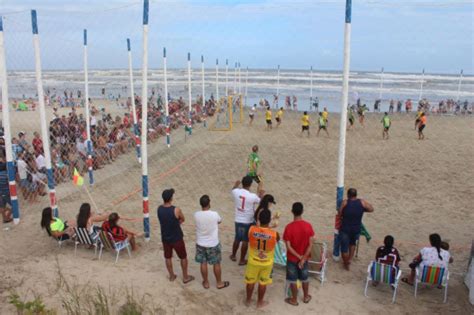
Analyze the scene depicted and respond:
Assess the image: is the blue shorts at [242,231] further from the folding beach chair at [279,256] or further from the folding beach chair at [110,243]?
the folding beach chair at [110,243]

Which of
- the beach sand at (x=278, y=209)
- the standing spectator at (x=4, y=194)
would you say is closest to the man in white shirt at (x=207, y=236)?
the beach sand at (x=278, y=209)

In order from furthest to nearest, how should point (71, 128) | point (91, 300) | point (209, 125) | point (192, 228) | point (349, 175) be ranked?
point (209, 125) → point (71, 128) → point (349, 175) → point (192, 228) → point (91, 300)

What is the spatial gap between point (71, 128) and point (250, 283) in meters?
10.2

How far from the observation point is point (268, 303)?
A: 5328 mm

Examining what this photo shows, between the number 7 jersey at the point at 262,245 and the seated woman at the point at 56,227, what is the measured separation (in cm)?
342

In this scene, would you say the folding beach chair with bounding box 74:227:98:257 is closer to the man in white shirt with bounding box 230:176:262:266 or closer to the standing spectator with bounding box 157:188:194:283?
the standing spectator with bounding box 157:188:194:283

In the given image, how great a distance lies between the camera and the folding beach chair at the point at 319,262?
5.88 metres

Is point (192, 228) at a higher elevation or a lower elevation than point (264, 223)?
lower

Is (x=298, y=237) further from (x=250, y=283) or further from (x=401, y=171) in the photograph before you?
(x=401, y=171)

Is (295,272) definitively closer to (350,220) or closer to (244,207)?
(244,207)

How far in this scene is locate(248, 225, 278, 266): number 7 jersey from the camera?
16.3 feet

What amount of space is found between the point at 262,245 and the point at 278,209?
4192mm

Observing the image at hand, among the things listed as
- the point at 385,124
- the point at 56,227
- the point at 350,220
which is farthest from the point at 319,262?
the point at 385,124

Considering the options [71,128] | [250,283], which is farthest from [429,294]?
[71,128]
